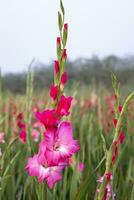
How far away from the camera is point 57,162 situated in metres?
0.87

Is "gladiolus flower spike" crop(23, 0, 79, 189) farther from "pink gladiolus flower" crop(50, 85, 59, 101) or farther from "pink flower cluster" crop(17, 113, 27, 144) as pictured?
"pink flower cluster" crop(17, 113, 27, 144)

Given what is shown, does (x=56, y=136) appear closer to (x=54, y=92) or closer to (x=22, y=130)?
(x=54, y=92)

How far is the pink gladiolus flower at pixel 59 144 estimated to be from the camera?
87cm

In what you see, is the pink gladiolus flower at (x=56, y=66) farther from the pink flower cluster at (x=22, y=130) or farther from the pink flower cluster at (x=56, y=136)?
the pink flower cluster at (x=22, y=130)

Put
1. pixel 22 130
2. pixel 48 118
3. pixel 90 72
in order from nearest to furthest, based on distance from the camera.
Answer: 1. pixel 48 118
2. pixel 22 130
3. pixel 90 72

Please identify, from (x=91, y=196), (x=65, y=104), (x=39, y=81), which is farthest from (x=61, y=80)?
(x=39, y=81)

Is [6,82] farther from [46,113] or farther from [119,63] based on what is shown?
[46,113]

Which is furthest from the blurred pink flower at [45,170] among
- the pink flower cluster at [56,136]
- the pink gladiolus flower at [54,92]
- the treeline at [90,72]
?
the treeline at [90,72]

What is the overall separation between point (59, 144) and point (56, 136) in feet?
0.05

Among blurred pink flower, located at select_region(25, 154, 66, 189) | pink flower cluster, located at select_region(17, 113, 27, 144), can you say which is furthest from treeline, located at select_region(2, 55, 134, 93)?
blurred pink flower, located at select_region(25, 154, 66, 189)

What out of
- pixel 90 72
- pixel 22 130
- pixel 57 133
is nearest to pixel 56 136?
pixel 57 133

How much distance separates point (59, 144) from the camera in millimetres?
883

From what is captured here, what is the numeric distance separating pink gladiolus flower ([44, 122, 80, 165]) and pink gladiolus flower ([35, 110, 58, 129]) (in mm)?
15

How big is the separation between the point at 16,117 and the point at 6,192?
0.70 meters
